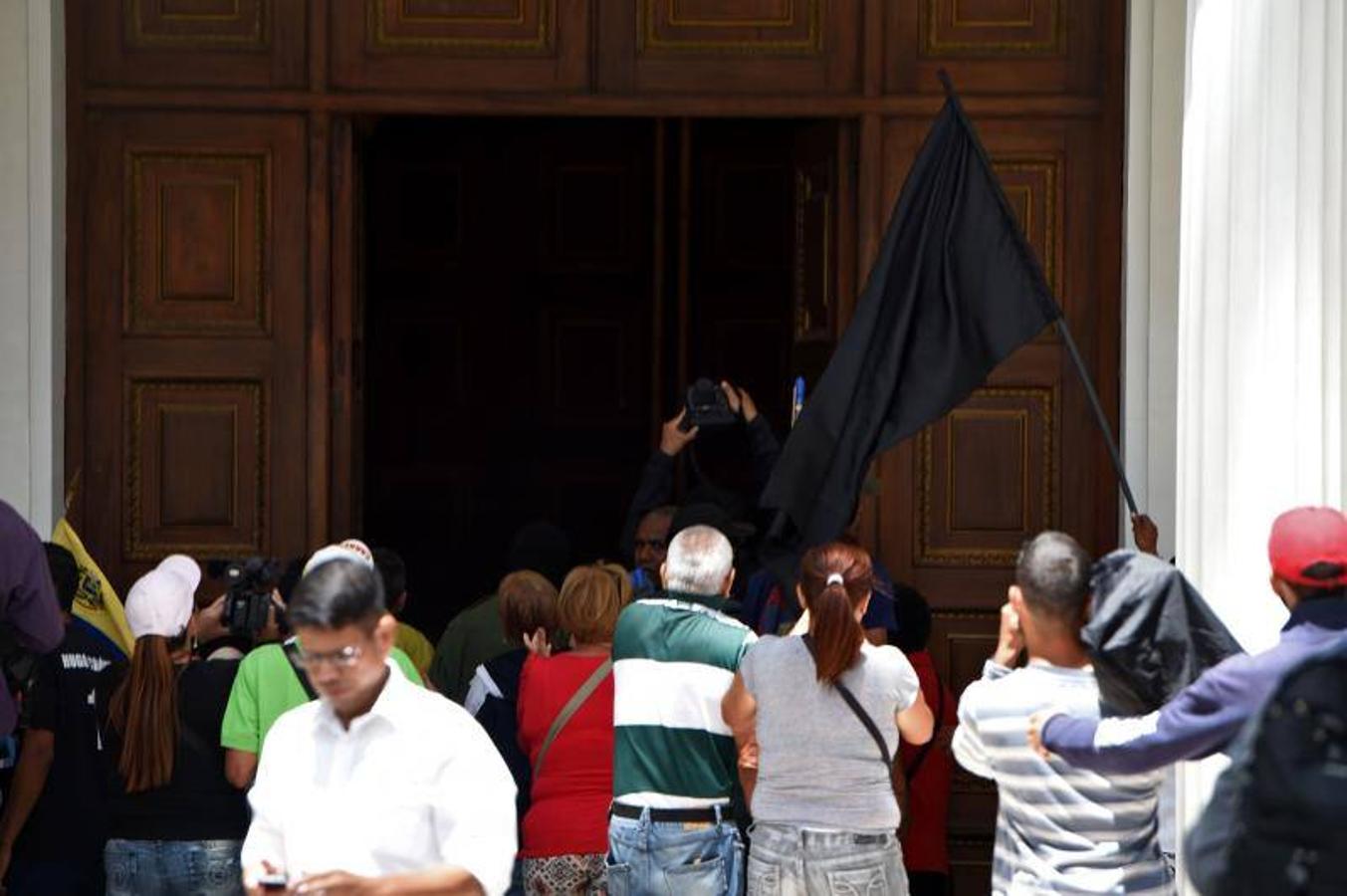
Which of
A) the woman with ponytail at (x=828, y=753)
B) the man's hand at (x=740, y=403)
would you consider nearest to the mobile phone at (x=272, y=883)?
the woman with ponytail at (x=828, y=753)

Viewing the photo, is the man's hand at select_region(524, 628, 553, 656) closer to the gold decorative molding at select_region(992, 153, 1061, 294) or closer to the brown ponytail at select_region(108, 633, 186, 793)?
the brown ponytail at select_region(108, 633, 186, 793)

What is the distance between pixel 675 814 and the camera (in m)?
8.12

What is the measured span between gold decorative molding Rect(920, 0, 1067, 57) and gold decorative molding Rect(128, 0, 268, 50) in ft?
8.53

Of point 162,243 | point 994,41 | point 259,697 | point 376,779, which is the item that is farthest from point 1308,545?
point 162,243

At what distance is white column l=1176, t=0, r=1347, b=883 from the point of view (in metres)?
7.96

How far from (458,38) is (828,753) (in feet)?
14.5

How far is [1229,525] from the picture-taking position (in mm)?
8164

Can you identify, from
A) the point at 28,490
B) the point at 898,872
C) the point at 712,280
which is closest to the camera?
the point at 898,872

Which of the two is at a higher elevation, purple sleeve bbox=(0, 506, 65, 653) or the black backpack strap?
purple sleeve bbox=(0, 506, 65, 653)

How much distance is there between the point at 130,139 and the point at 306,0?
903mm

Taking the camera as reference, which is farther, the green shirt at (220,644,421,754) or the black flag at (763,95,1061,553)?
the black flag at (763,95,1061,553)

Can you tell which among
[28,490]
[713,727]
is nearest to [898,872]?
[713,727]

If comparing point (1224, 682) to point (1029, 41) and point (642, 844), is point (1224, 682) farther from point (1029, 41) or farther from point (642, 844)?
point (1029, 41)

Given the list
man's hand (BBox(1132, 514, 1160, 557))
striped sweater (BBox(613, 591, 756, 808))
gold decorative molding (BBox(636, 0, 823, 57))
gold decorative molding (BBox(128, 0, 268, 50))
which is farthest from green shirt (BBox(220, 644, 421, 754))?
gold decorative molding (BBox(636, 0, 823, 57))
